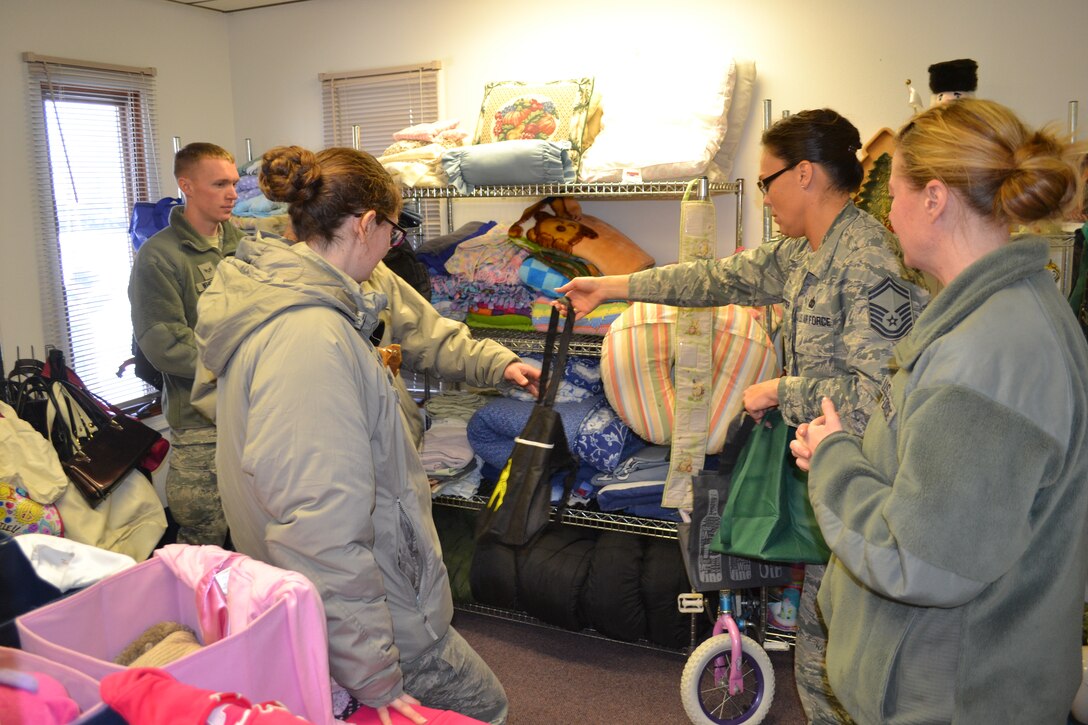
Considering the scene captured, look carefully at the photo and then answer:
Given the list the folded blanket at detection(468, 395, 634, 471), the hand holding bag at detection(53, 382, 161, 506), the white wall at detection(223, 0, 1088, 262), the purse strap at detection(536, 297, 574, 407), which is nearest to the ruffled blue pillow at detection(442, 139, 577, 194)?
the white wall at detection(223, 0, 1088, 262)

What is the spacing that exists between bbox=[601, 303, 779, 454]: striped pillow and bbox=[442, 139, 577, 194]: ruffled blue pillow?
0.57m

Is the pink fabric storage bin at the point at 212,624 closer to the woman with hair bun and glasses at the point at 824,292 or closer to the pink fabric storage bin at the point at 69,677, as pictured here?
the pink fabric storage bin at the point at 69,677

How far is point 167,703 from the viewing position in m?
0.98

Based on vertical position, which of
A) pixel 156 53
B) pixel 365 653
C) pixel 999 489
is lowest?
pixel 365 653

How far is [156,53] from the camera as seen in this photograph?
456 cm

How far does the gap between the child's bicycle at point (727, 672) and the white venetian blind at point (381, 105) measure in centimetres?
222

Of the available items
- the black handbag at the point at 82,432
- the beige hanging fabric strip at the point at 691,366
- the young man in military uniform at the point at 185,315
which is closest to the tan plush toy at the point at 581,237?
the beige hanging fabric strip at the point at 691,366

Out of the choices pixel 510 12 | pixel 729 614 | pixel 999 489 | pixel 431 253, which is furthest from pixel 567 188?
pixel 999 489

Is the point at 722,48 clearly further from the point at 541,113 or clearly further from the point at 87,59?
the point at 87,59

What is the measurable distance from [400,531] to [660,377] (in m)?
1.44

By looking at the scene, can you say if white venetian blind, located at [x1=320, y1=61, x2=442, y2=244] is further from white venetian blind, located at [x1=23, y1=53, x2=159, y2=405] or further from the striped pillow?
the striped pillow

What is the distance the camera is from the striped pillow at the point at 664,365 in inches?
117

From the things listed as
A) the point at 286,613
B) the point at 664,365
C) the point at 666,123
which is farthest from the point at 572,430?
the point at 286,613

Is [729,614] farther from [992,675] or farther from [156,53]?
[156,53]
